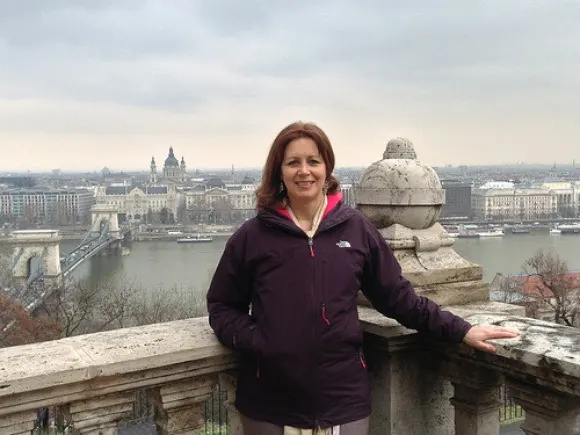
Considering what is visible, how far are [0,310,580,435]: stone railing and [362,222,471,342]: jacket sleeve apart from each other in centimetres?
12

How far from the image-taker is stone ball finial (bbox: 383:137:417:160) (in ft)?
7.95

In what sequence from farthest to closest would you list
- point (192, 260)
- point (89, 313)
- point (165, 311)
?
1. point (192, 260)
2. point (89, 313)
3. point (165, 311)

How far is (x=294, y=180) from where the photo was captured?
1.72m

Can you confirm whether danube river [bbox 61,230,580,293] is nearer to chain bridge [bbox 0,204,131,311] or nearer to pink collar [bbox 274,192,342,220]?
chain bridge [bbox 0,204,131,311]

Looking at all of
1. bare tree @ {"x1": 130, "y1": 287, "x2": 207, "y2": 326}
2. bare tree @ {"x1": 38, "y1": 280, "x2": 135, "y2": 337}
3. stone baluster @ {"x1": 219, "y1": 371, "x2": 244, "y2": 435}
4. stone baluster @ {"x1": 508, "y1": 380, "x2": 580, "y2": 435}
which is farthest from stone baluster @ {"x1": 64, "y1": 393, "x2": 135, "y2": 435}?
bare tree @ {"x1": 38, "y1": 280, "x2": 135, "y2": 337}

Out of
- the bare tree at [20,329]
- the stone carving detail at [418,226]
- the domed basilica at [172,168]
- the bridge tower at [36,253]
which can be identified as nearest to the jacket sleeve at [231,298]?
the stone carving detail at [418,226]

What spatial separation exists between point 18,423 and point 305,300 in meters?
0.75

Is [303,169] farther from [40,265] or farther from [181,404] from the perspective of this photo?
[40,265]

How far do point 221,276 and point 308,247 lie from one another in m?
0.27

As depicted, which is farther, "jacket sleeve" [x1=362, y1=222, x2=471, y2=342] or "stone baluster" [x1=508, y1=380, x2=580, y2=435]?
"jacket sleeve" [x1=362, y1=222, x2=471, y2=342]

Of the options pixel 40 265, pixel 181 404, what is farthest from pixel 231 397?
pixel 40 265

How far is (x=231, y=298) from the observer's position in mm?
1766

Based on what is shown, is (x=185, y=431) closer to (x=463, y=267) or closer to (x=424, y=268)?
(x=424, y=268)

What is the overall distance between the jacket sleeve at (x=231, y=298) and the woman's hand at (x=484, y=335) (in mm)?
583
